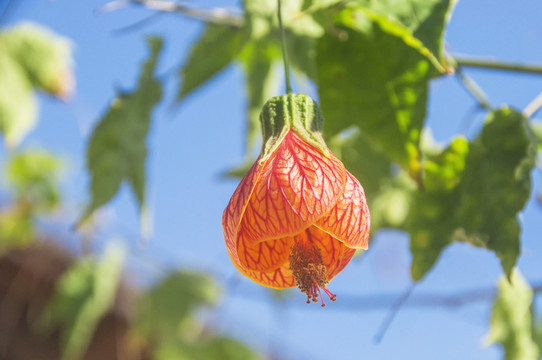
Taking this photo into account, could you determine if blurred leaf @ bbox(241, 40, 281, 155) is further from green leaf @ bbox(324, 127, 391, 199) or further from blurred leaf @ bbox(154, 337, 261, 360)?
blurred leaf @ bbox(154, 337, 261, 360)

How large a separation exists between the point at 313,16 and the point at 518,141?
27cm

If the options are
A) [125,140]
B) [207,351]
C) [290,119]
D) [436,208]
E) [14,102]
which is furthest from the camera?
[207,351]

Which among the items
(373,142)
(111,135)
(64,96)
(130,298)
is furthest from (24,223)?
(373,142)

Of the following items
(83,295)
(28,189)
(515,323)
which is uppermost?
(515,323)

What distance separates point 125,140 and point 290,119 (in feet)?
1.17

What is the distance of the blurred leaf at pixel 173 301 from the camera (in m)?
1.59

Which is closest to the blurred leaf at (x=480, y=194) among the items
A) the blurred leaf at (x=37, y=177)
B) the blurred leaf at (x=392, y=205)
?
the blurred leaf at (x=392, y=205)

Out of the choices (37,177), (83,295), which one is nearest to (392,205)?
(83,295)

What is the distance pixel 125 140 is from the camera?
2.57 feet

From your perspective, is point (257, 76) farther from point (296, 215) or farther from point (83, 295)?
point (83, 295)

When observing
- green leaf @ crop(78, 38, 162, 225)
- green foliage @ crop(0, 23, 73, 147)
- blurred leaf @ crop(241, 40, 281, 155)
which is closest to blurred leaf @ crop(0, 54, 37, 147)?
green foliage @ crop(0, 23, 73, 147)

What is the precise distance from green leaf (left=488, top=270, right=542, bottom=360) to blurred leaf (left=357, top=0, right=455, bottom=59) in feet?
1.80

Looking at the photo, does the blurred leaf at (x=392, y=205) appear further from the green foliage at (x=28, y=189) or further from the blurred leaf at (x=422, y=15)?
the green foliage at (x=28, y=189)

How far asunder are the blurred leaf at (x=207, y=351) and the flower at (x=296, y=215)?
1227 millimetres
